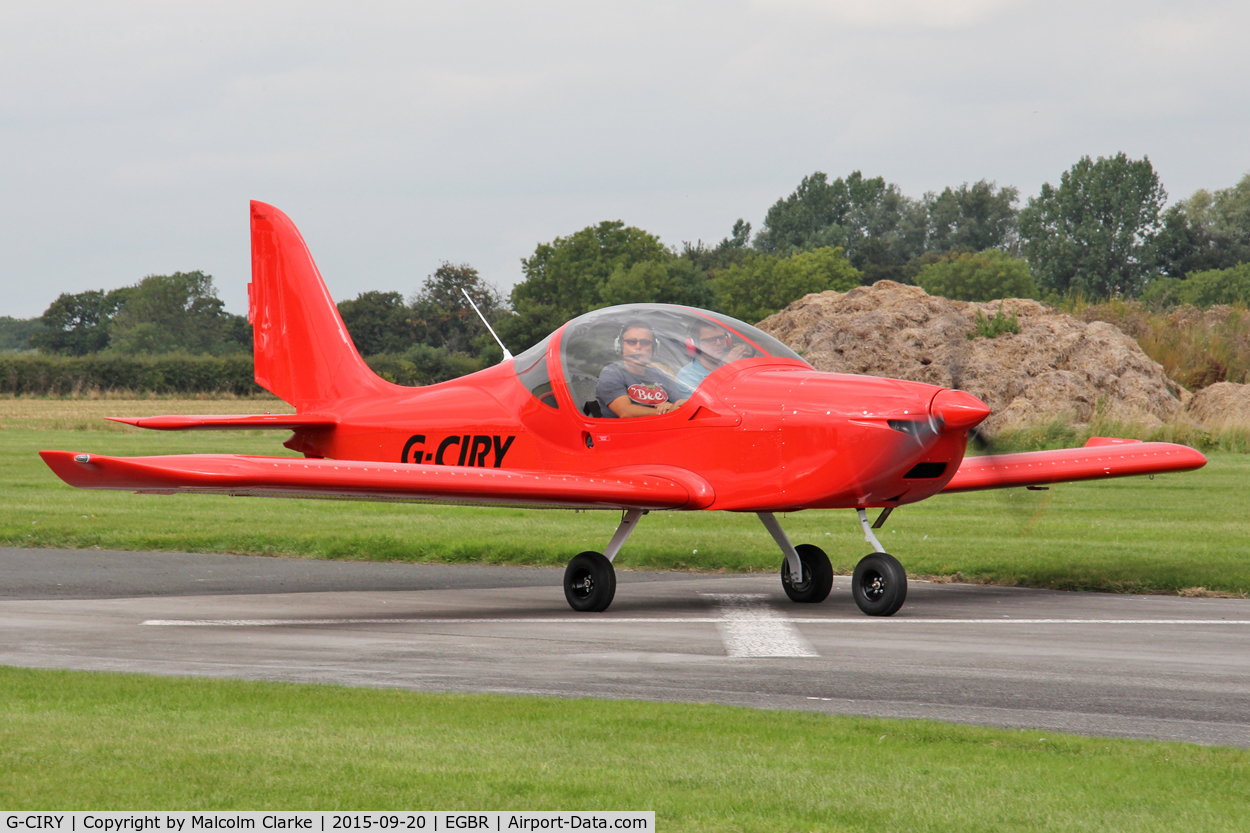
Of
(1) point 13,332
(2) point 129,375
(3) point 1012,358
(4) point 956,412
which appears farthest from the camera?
(1) point 13,332

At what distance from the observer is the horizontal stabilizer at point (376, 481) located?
972cm

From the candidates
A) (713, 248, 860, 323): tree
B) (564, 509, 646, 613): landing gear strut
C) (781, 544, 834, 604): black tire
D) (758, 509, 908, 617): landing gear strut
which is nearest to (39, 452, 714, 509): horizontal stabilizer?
(564, 509, 646, 613): landing gear strut

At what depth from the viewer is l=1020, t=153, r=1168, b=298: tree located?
109 m

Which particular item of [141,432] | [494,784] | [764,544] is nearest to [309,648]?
[494,784]

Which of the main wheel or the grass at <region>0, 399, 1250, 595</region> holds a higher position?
the main wheel

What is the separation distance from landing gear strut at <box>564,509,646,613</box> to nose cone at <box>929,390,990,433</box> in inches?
104

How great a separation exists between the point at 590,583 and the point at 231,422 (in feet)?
15.4

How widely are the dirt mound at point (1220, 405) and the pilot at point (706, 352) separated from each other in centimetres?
2641

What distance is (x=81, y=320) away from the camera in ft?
391

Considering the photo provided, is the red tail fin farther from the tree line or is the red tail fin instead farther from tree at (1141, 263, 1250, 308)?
tree at (1141, 263, 1250, 308)

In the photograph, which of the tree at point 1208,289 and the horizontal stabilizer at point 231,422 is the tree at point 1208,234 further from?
the horizontal stabilizer at point 231,422

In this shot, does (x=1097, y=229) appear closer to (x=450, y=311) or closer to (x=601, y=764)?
(x=450, y=311)

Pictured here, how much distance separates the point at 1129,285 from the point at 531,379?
341ft

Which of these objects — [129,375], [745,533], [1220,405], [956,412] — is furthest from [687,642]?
[129,375]
